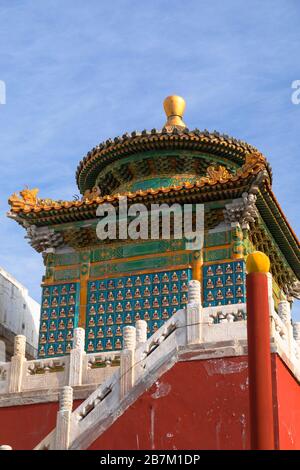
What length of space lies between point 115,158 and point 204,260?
14.1ft

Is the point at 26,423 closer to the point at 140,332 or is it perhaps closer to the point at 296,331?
the point at 140,332

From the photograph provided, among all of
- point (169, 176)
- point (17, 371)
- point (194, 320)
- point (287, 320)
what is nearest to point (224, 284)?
point (169, 176)

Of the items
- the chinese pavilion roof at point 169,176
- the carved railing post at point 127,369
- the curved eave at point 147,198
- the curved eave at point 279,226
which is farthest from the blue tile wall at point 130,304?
the carved railing post at point 127,369

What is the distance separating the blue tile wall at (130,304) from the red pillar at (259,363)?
6.98 meters

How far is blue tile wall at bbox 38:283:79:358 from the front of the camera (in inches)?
869

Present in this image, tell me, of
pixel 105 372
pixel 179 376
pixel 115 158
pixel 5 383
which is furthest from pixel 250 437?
pixel 115 158

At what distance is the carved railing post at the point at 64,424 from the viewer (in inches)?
618

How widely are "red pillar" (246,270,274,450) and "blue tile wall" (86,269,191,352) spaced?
22.9ft

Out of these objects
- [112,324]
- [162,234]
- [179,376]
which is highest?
[162,234]

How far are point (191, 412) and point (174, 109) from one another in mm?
12255

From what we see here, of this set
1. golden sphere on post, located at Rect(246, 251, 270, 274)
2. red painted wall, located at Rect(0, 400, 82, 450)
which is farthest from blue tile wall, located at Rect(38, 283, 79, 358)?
golden sphere on post, located at Rect(246, 251, 270, 274)

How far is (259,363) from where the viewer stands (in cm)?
1420

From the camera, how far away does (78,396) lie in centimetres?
1848
